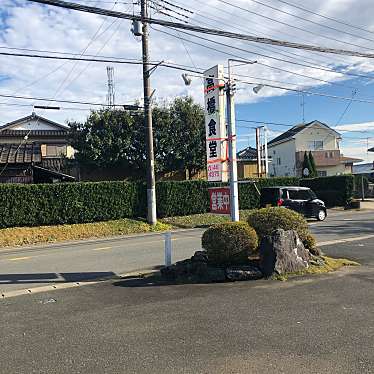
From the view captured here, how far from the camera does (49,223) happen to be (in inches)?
818

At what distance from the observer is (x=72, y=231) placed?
20.4 meters

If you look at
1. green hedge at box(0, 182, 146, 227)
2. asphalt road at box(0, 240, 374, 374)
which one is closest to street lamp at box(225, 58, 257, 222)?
asphalt road at box(0, 240, 374, 374)

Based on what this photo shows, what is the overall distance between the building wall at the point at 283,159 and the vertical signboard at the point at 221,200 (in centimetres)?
4437

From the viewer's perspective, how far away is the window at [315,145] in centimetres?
5347

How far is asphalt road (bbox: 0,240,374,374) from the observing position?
14.7 ft

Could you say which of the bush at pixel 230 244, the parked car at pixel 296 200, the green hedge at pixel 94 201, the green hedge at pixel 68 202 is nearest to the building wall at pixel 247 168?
the green hedge at pixel 94 201

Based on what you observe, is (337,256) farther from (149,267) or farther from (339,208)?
(339,208)

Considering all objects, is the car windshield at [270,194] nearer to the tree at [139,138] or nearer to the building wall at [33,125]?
the tree at [139,138]

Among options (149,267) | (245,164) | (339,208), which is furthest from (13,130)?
(149,267)

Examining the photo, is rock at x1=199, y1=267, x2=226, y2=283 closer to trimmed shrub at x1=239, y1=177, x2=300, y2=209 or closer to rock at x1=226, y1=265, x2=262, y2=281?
rock at x1=226, y1=265, x2=262, y2=281

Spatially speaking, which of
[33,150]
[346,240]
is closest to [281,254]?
[346,240]

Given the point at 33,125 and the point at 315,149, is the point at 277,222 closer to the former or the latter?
the point at 33,125

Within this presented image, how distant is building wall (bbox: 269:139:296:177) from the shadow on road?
151 feet

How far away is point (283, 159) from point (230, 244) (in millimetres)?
48958
